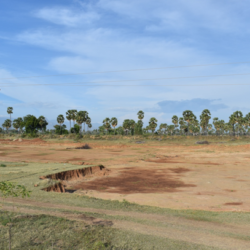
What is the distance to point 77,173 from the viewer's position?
89.1ft

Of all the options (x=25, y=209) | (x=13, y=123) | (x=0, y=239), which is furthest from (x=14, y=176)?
(x=13, y=123)

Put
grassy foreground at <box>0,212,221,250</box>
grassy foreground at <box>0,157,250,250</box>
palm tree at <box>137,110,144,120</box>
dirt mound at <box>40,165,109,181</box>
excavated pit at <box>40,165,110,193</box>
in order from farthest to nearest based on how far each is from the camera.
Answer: palm tree at <box>137,110,144,120</box> < dirt mound at <box>40,165,109,181</box> < excavated pit at <box>40,165,110,193</box> < grassy foreground at <box>0,157,250,250</box> < grassy foreground at <box>0,212,221,250</box>

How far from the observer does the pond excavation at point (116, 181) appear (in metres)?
21.3

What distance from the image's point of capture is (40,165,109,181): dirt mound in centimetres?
2428

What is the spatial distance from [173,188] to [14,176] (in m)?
14.3

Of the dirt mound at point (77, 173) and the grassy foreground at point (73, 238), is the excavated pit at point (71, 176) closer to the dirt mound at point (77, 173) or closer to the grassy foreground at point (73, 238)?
the dirt mound at point (77, 173)

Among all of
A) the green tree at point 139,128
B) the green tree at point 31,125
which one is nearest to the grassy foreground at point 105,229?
the green tree at point 139,128

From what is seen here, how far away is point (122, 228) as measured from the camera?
974 centimetres

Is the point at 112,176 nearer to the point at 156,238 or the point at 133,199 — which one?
the point at 133,199

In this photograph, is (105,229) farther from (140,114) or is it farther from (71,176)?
(140,114)

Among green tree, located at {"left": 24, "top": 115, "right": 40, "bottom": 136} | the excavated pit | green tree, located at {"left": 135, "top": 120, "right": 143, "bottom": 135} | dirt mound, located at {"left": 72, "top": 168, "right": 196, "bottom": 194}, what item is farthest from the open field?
green tree, located at {"left": 24, "top": 115, "right": 40, "bottom": 136}

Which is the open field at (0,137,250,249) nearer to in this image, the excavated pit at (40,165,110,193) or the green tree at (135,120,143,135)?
the excavated pit at (40,165,110,193)

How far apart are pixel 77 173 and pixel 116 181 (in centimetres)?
478

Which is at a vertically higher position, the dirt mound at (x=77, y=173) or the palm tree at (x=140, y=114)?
the palm tree at (x=140, y=114)
